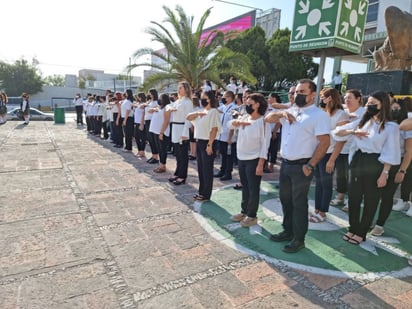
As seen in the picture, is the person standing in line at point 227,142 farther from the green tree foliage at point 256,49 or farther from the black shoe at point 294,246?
the green tree foliage at point 256,49

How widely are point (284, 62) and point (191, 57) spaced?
9.33 m

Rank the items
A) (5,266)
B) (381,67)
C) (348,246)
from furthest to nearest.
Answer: (381,67) < (348,246) < (5,266)

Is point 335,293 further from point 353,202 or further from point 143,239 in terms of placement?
point 143,239

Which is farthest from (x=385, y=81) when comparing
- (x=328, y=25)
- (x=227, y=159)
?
(x=227, y=159)

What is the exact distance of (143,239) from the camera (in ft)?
11.1

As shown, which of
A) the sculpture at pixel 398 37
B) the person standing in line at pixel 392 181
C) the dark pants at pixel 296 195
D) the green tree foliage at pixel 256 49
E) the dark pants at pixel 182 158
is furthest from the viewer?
the green tree foliage at pixel 256 49

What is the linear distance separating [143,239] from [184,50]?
39.4 ft

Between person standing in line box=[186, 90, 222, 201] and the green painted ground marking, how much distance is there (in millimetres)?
343

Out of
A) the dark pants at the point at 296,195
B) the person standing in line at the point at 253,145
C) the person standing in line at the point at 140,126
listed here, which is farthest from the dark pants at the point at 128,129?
the dark pants at the point at 296,195

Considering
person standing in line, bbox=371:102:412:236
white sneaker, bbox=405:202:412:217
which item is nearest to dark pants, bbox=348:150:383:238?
person standing in line, bbox=371:102:412:236

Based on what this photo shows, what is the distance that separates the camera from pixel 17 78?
135ft

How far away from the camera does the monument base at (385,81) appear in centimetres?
702

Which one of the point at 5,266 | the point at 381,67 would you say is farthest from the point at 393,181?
the point at 381,67

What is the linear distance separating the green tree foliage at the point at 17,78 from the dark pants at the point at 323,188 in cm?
4573
